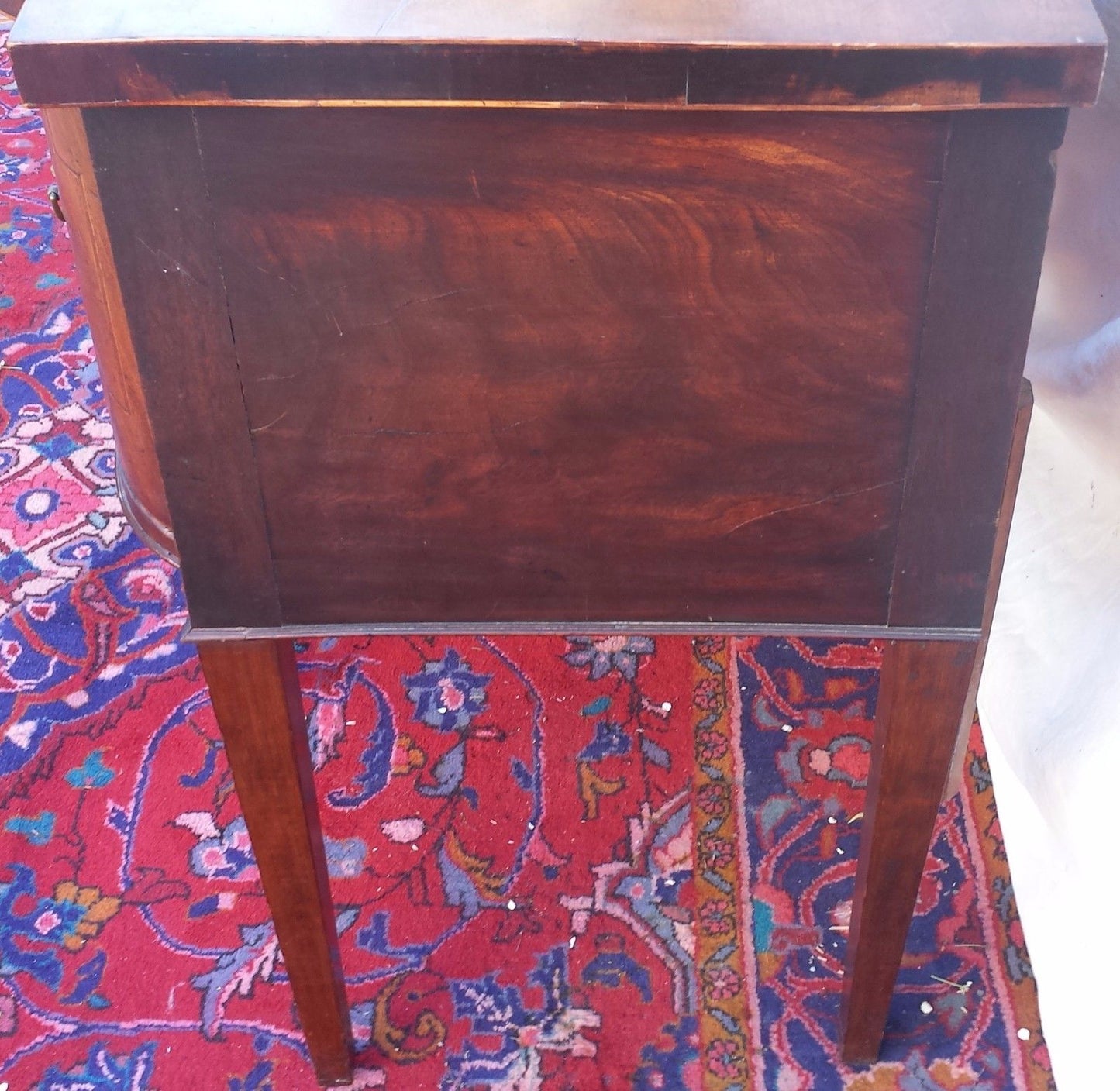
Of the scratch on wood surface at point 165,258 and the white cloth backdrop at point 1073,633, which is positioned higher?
the scratch on wood surface at point 165,258

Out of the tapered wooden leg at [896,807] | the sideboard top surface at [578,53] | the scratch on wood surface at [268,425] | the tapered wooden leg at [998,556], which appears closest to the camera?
the sideboard top surface at [578,53]

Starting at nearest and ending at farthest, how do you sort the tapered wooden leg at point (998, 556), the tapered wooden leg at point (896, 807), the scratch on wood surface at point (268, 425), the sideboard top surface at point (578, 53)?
1. the sideboard top surface at point (578, 53)
2. the scratch on wood surface at point (268, 425)
3. the tapered wooden leg at point (896, 807)
4. the tapered wooden leg at point (998, 556)

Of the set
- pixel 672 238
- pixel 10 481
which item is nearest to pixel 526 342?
pixel 672 238

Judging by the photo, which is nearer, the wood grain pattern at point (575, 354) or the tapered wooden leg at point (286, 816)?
the wood grain pattern at point (575, 354)

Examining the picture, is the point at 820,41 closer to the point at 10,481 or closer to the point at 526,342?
the point at 526,342

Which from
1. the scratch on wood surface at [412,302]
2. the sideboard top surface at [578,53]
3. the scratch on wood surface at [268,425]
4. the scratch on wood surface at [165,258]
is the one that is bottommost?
the scratch on wood surface at [268,425]

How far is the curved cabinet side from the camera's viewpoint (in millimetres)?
893

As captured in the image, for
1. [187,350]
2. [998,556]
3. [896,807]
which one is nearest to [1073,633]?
[998,556]

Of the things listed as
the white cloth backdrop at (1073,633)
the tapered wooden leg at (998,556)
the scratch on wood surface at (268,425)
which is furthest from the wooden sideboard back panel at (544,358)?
the white cloth backdrop at (1073,633)

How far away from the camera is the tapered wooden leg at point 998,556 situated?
80cm

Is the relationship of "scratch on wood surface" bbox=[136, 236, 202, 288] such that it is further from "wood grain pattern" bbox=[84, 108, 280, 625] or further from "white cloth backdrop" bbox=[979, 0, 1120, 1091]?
"white cloth backdrop" bbox=[979, 0, 1120, 1091]

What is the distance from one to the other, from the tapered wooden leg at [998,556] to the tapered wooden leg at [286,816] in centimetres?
39

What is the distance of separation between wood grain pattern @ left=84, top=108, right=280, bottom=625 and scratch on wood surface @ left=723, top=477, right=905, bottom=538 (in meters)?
0.24

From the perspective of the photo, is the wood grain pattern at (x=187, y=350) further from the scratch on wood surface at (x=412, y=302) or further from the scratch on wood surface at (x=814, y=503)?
the scratch on wood surface at (x=814, y=503)
